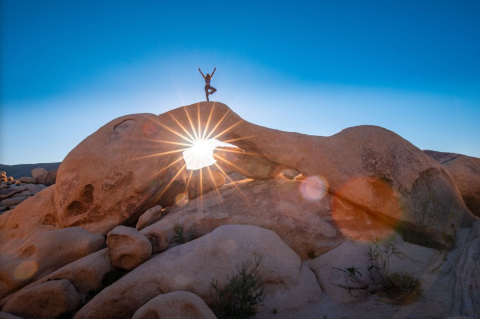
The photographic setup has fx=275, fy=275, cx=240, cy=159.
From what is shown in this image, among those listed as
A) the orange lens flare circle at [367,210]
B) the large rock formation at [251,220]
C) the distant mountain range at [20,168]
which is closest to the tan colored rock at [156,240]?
the large rock formation at [251,220]

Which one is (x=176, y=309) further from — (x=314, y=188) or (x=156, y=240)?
(x=314, y=188)

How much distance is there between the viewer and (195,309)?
Answer: 3266 millimetres

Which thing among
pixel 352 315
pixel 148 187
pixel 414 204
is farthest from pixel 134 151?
pixel 414 204

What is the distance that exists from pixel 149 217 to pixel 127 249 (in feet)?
8.17

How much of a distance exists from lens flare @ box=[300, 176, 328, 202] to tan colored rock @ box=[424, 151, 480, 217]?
4987mm

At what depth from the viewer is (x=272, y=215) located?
6.62 meters

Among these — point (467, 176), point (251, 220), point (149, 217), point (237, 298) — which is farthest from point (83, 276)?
point (467, 176)

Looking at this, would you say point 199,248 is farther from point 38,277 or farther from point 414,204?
point 414,204

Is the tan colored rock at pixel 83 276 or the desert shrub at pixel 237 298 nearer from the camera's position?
the desert shrub at pixel 237 298

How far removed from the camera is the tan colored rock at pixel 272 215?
6133mm

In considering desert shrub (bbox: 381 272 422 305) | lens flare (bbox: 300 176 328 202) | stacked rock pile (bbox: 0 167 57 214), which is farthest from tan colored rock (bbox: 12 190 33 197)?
desert shrub (bbox: 381 272 422 305)

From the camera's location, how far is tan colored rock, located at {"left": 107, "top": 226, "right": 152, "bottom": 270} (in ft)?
15.4

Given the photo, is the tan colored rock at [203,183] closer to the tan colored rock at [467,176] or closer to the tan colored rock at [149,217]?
the tan colored rock at [149,217]

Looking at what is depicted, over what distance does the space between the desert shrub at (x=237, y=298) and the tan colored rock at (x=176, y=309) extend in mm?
627
